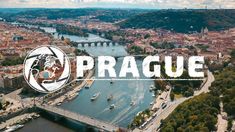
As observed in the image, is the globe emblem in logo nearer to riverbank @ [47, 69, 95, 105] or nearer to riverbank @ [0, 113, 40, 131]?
riverbank @ [47, 69, 95, 105]

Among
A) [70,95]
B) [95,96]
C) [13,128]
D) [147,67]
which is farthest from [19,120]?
[147,67]

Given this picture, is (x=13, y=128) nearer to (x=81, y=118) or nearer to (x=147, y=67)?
(x=81, y=118)

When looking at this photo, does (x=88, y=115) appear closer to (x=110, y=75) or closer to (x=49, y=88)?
(x=49, y=88)

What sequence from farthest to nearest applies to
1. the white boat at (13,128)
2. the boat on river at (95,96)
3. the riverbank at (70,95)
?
the boat on river at (95,96), the riverbank at (70,95), the white boat at (13,128)

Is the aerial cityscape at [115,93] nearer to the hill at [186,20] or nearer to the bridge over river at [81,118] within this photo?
the bridge over river at [81,118]

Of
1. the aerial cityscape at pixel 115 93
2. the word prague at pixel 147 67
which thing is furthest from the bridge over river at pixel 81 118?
the word prague at pixel 147 67

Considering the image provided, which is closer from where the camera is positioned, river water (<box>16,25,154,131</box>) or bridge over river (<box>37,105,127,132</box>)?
bridge over river (<box>37,105,127,132</box>)

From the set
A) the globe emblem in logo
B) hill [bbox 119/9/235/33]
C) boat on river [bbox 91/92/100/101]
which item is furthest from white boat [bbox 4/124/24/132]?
hill [bbox 119/9/235/33]
